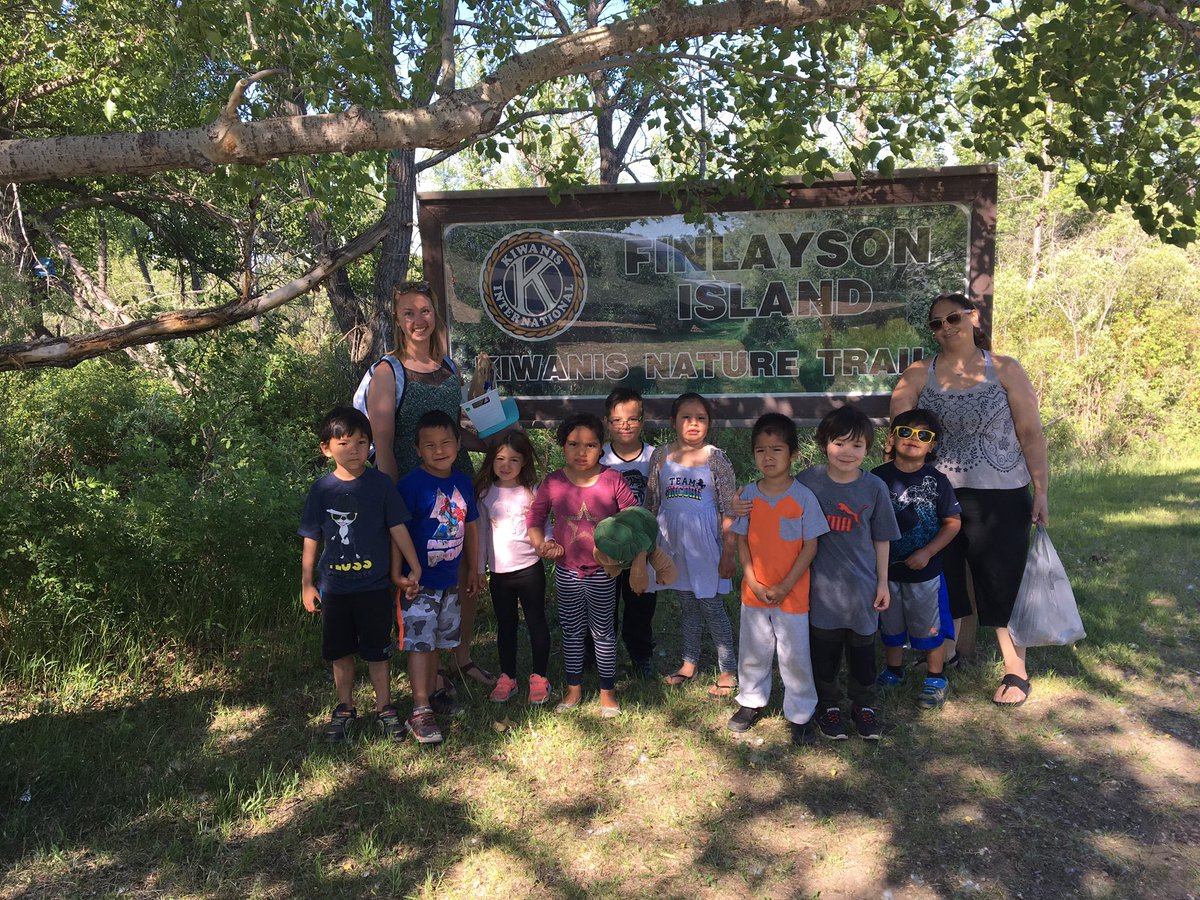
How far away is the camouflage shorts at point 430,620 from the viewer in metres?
3.63

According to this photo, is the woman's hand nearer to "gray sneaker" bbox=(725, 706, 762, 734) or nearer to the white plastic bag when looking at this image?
the white plastic bag

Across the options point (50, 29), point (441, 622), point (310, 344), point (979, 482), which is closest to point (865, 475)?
point (979, 482)

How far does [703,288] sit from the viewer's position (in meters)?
4.84

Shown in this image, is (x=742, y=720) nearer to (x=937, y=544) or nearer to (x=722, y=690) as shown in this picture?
(x=722, y=690)

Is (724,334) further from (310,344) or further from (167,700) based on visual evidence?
(310,344)

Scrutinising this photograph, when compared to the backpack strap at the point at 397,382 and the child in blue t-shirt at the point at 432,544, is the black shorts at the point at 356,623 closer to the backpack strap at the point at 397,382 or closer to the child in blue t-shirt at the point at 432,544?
the child in blue t-shirt at the point at 432,544

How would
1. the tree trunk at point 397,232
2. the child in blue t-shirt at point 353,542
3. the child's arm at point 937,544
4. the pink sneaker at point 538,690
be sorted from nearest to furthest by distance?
the child in blue t-shirt at point 353,542
the child's arm at point 937,544
the pink sneaker at point 538,690
the tree trunk at point 397,232

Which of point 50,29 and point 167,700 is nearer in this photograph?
point 167,700

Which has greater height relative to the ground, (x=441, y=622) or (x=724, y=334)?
(x=724, y=334)

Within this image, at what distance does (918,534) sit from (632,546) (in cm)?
138

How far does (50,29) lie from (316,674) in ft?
22.7

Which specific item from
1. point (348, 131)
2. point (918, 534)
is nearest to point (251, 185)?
point (348, 131)

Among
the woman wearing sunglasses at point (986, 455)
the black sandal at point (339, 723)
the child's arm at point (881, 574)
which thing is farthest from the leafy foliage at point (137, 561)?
the woman wearing sunglasses at point (986, 455)

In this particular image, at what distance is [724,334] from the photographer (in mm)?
4840
